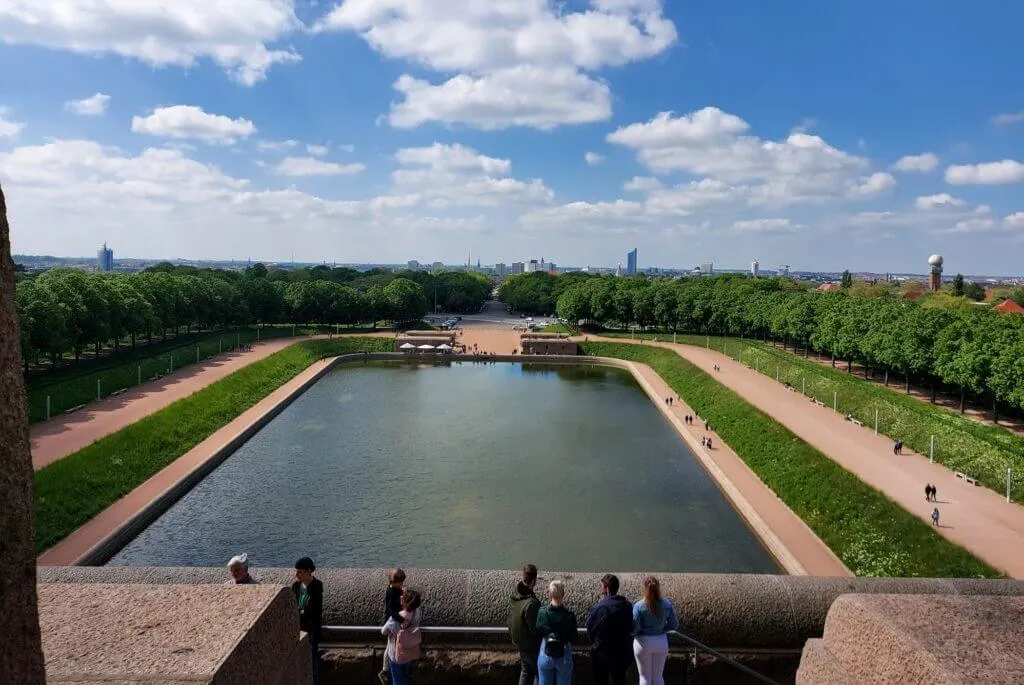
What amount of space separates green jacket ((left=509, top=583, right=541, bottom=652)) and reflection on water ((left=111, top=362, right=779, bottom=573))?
12430mm

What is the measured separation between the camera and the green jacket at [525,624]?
575 cm

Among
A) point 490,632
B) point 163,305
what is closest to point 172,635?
point 490,632

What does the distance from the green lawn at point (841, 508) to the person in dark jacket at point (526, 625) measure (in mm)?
14418

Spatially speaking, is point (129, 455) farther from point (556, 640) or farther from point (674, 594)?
point (556, 640)

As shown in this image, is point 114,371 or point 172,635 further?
point 114,371

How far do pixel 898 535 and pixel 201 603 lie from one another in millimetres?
19799

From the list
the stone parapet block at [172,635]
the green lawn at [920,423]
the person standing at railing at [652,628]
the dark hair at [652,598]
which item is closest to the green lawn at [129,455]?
the stone parapet block at [172,635]

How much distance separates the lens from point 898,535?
753 inches

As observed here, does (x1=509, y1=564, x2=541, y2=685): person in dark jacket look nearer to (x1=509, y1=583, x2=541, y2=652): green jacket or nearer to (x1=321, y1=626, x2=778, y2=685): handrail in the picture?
(x1=509, y1=583, x2=541, y2=652): green jacket

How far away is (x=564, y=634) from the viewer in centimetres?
559

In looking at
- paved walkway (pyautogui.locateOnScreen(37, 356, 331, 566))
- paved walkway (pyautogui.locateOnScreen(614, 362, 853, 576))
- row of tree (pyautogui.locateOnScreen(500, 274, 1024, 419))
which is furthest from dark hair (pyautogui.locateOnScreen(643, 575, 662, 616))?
row of tree (pyautogui.locateOnScreen(500, 274, 1024, 419))

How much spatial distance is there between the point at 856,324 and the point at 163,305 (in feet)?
170

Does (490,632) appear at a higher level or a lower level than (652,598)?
lower

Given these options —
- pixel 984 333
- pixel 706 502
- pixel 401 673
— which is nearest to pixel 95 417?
pixel 706 502
